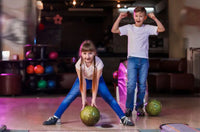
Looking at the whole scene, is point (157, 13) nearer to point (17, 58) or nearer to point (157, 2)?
point (157, 2)

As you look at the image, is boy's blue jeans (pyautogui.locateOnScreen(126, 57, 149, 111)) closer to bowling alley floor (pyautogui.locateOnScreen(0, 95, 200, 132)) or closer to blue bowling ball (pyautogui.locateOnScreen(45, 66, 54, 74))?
bowling alley floor (pyautogui.locateOnScreen(0, 95, 200, 132))

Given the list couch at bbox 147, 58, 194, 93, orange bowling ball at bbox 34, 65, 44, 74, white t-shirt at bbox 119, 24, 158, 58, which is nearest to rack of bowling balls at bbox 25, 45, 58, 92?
orange bowling ball at bbox 34, 65, 44, 74

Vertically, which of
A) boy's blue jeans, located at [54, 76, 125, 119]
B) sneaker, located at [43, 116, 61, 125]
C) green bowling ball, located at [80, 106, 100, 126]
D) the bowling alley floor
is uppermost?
boy's blue jeans, located at [54, 76, 125, 119]

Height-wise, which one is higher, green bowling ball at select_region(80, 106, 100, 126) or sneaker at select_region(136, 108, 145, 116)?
green bowling ball at select_region(80, 106, 100, 126)

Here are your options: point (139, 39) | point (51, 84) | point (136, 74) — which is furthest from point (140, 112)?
point (51, 84)

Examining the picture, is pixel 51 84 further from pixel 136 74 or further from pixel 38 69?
pixel 136 74

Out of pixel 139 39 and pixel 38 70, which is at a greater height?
pixel 139 39

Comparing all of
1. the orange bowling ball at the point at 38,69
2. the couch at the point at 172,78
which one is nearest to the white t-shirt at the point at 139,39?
the orange bowling ball at the point at 38,69

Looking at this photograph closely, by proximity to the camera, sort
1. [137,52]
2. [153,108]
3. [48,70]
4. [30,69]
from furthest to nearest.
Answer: [48,70] < [30,69] < [153,108] < [137,52]

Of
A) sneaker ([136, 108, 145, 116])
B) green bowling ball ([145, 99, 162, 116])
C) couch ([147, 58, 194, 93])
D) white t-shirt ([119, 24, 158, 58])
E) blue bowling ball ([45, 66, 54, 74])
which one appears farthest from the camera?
couch ([147, 58, 194, 93])

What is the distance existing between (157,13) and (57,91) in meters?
A: 6.02

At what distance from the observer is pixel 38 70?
7.17m

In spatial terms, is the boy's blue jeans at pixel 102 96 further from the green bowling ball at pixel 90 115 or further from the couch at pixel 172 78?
the couch at pixel 172 78

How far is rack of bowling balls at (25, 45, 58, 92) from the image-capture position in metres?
7.18
